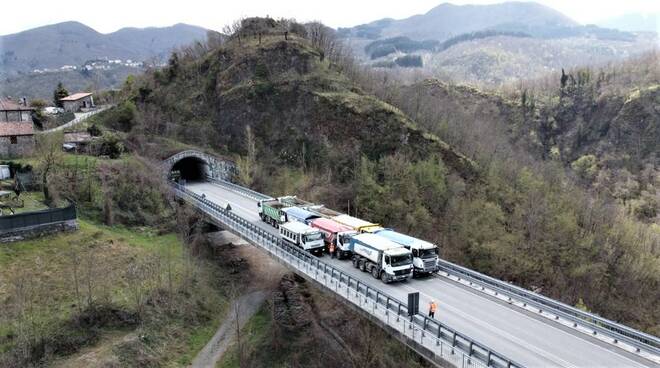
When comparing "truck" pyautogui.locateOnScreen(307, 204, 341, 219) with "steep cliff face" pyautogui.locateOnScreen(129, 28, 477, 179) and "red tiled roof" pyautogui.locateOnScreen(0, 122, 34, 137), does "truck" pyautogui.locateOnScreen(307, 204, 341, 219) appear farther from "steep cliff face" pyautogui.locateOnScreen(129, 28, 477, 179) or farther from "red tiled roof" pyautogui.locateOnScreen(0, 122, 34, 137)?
"red tiled roof" pyautogui.locateOnScreen(0, 122, 34, 137)

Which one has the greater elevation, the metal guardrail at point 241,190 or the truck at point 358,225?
the truck at point 358,225

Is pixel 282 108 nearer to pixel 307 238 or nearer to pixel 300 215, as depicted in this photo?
pixel 300 215

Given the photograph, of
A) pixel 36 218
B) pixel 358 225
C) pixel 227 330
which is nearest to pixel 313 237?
pixel 358 225

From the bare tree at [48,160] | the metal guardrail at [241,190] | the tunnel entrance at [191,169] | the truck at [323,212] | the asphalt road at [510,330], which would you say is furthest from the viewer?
the tunnel entrance at [191,169]

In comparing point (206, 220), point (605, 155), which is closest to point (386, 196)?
point (206, 220)

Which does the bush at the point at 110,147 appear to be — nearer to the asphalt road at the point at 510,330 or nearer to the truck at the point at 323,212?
the truck at the point at 323,212

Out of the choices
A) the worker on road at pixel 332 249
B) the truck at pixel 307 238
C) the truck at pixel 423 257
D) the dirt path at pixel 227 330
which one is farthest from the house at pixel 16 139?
the truck at pixel 423 257

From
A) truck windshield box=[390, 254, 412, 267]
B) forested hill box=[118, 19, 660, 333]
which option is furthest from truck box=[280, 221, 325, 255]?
forested hill box=[118, 19, 660, 333]
